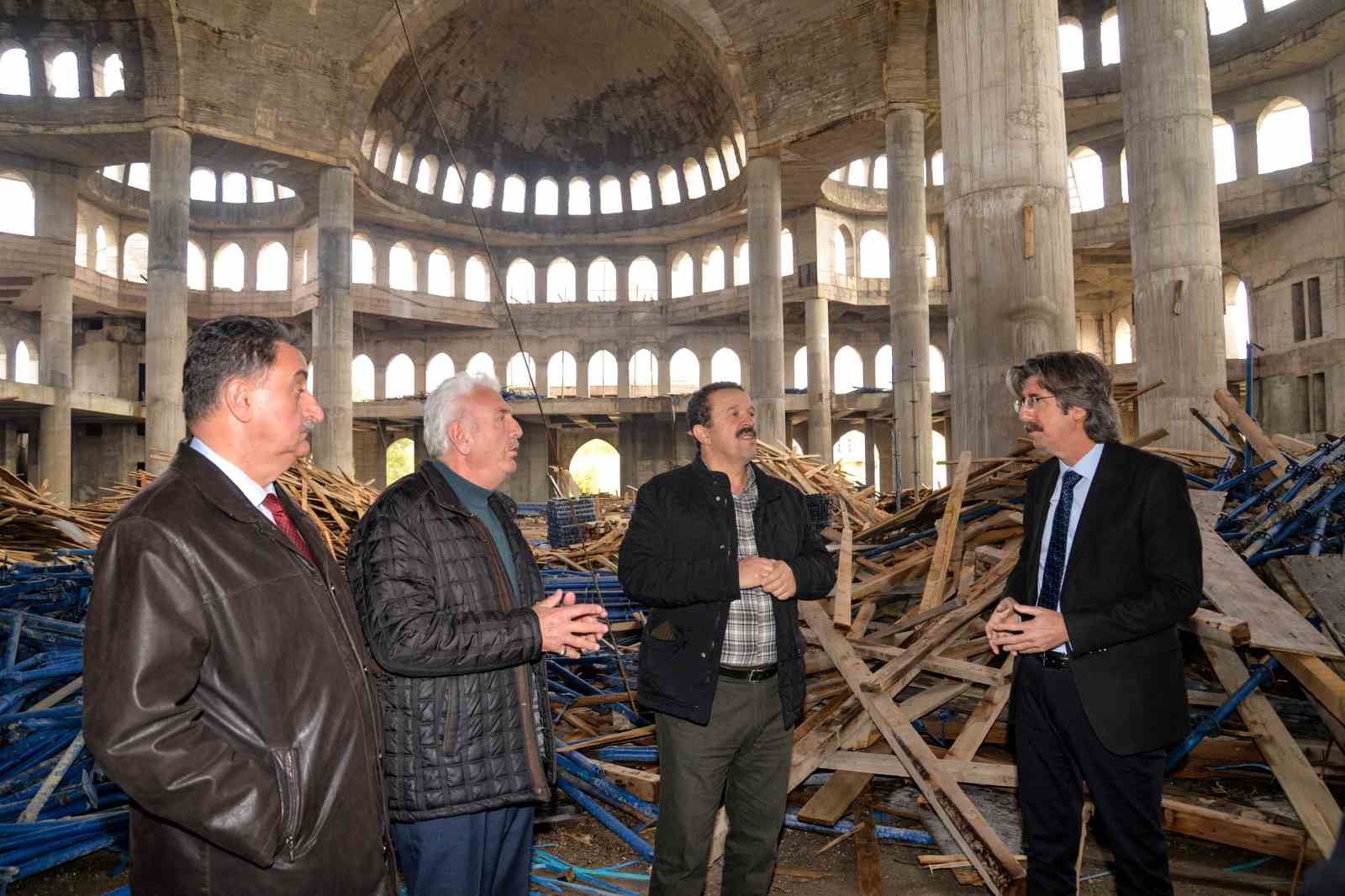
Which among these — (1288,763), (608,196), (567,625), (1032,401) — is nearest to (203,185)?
(608,196)

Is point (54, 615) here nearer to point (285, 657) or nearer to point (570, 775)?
point (570, 775)

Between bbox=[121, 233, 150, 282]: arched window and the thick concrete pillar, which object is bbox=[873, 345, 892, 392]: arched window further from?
bbox=[121, 233, 150, 282]: arched window

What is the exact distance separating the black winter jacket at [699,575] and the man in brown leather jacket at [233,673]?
46.8 inches

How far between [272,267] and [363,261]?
356 centimetres

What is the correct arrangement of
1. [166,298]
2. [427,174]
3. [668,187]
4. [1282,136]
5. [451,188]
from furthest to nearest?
[668,187] < [451,188] < [427,174] < [1282,136] < [166,298]

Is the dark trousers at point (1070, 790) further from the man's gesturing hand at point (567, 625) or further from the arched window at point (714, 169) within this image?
the arched window at point (714, 169)

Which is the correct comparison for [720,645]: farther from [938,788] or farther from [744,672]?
[938,788]

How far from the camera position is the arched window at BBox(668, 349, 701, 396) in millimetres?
35531

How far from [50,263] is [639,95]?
2004cm

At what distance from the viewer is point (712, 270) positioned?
1366 inches

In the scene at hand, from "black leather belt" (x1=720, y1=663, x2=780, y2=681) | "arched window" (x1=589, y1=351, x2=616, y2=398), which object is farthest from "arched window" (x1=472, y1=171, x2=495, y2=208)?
"black leather belt" (x1=720, y1=663, x2=780, y2=681)

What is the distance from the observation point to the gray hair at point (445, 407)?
9.43 feet

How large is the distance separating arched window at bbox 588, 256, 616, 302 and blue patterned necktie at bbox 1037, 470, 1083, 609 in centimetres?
3421

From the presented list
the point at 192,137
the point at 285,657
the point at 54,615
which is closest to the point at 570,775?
the point at 285,657
